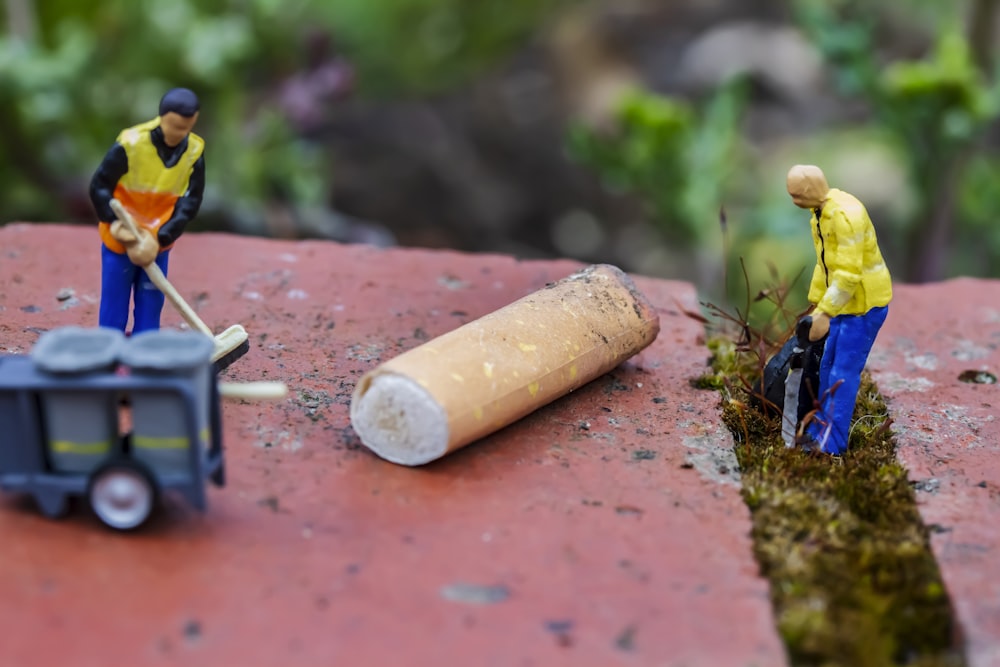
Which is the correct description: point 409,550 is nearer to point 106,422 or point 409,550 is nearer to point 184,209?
point 106,422

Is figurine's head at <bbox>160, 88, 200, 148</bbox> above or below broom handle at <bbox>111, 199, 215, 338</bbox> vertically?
above

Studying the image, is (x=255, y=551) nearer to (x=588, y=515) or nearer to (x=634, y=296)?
(x=588, y=515)

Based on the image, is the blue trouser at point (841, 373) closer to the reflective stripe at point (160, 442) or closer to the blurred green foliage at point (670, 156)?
the reflective stripe at point (160, 442)

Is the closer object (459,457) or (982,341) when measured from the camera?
(459,457)

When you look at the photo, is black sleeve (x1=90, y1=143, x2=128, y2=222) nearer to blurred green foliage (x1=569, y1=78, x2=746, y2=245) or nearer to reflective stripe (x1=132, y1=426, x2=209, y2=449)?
reflective stripe (x1=132, y1=426, x2=209, y2=449)

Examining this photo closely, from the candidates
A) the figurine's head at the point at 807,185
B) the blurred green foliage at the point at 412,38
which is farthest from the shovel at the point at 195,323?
the blurred green foliage at the point at 412,38

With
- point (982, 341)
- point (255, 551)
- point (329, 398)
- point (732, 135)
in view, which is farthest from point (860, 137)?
point (255, 551)

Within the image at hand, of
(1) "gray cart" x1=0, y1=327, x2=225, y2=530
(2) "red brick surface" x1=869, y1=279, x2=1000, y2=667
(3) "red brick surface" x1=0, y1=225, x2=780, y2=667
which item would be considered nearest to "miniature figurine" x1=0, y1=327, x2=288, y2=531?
(1) "gray cart" x1=0, y1=327, x2=225, y2=530
